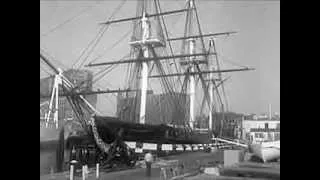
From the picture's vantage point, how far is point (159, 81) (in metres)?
3.43

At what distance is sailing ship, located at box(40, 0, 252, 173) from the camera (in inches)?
118

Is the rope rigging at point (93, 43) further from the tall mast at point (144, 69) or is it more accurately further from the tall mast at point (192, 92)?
the tall mast at point (192, 92)

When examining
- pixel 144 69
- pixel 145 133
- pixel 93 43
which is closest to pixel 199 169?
pixel 145 133

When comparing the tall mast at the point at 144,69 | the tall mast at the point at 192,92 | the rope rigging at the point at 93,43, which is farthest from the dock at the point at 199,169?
the rope rigging at the point at 93,43

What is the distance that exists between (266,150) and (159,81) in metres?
1.31

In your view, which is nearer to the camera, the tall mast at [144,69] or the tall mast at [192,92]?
the tall mast at [144,69]

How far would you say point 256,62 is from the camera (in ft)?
12.6

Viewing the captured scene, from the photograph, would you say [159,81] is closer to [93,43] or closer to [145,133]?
[145,133]

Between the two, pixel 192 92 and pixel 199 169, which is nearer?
pixel 199 169

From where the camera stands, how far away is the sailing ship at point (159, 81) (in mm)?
2986

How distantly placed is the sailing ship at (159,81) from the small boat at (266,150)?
428 millimetres

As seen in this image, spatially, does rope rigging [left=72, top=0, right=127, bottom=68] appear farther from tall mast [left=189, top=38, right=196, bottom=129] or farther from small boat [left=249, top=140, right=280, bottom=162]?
small boat [left=249, top=140, right=280, bottom=162]

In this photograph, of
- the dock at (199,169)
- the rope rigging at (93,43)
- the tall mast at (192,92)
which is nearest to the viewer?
the rope rigging at (93,43)
